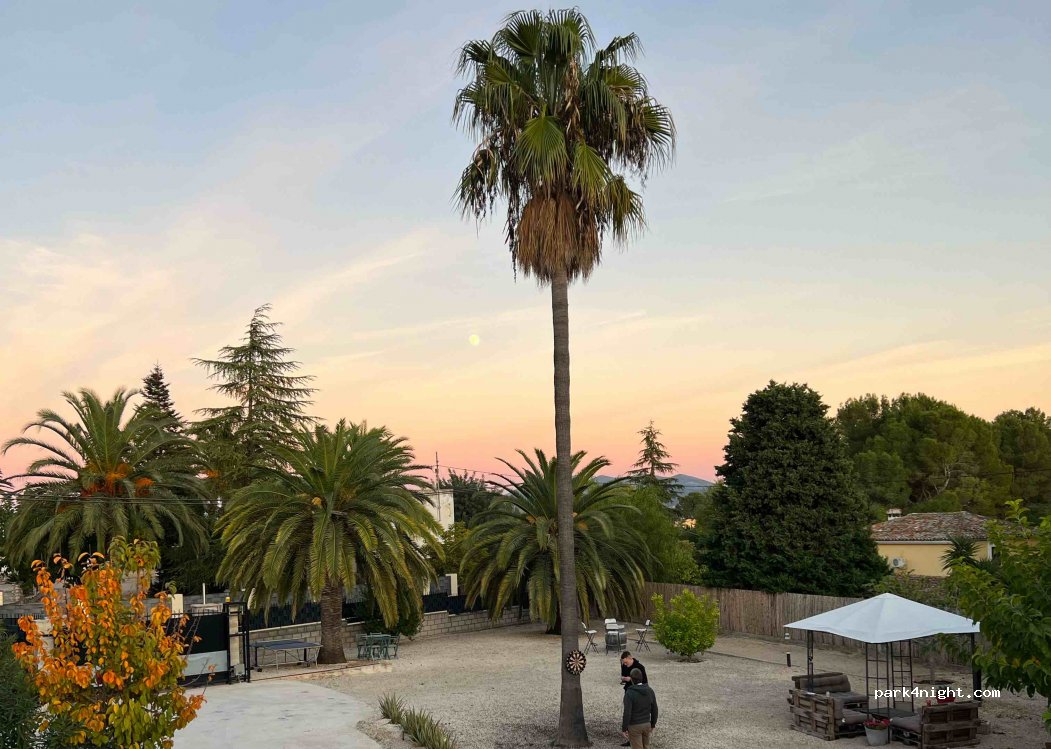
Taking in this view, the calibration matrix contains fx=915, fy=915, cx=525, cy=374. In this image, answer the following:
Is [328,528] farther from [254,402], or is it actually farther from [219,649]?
[254,402]

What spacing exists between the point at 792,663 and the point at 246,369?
36.6m

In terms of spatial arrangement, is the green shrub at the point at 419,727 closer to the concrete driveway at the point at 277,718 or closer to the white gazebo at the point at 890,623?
the concrete driveway at the point at 277,718

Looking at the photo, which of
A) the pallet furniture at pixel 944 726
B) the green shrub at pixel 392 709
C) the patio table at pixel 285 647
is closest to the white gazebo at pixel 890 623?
the pallet furniture at pixel 944 726

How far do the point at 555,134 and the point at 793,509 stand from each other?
19261 millimetres

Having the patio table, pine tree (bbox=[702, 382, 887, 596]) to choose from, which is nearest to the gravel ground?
the patio table

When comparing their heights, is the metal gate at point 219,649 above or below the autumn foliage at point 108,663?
below

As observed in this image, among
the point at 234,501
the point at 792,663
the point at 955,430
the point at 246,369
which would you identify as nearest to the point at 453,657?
the point at 234,501

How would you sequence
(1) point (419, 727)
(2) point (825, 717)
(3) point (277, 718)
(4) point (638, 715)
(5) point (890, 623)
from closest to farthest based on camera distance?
(4) point (638, 715) → (1) point (419, 727) → (2) point (825, 717) → (5) point (890, 623) → (3) point (277, 718)

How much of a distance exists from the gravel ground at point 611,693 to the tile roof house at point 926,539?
19211mm

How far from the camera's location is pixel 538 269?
642 inches

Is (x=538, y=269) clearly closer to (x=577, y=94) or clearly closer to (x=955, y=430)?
(x=577, y=94)

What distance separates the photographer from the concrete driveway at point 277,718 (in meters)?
15.8

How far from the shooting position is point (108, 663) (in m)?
9.06

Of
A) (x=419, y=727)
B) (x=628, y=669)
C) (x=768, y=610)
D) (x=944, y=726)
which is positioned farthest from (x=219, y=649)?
(x=768, y=610)
